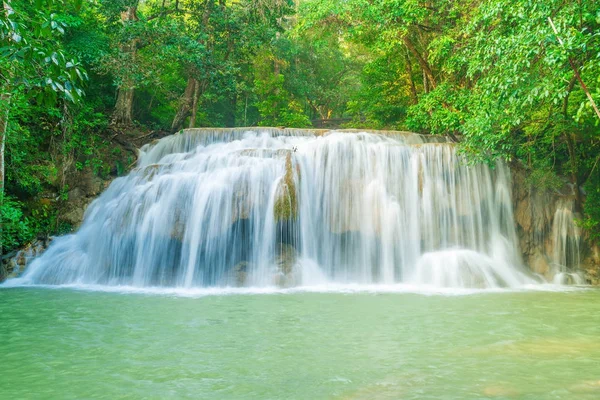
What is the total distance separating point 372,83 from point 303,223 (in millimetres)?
11111

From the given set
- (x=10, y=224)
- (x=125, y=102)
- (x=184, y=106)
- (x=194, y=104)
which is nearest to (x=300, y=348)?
(x=10, y=224)

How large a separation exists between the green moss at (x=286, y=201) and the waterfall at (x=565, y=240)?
22.4 feet

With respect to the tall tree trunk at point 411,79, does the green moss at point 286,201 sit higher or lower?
lower

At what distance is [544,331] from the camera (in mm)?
6070

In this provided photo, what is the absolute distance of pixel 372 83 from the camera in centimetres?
2088

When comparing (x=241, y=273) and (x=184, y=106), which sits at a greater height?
(x=184, y=106)

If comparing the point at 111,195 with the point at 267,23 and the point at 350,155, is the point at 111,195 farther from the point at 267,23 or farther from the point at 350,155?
the point at 267,23

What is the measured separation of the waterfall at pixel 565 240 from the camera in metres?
12.5

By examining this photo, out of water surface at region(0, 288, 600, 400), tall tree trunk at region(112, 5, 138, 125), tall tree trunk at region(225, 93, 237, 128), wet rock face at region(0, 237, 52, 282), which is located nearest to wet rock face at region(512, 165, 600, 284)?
water surface at region(0, 288, 600, 400)

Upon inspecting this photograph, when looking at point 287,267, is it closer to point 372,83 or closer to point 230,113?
point 372,83

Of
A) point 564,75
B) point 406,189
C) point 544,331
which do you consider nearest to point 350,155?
point 406,189

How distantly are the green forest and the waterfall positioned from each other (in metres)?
0.50

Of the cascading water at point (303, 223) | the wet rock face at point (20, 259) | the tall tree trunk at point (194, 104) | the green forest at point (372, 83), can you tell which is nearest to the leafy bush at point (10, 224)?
the green forest at point (372, 83)

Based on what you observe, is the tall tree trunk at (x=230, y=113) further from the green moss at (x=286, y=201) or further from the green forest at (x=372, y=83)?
the green moss at (x=286, y=201)
